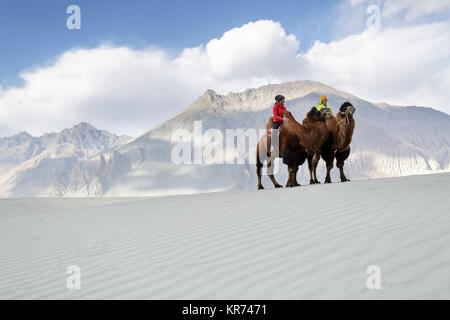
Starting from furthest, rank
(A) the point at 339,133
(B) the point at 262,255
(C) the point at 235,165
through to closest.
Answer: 1. (C) the point at 235,165
2. (A) the point at 339,133
3. (B) the point at 262,255

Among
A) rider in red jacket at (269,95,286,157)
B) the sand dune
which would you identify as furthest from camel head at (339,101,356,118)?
the sand dune

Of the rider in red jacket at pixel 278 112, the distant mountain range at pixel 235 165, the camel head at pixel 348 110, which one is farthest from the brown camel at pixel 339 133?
the distant mountain range at pixel 235 165

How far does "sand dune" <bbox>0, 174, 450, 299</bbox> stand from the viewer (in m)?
2.85

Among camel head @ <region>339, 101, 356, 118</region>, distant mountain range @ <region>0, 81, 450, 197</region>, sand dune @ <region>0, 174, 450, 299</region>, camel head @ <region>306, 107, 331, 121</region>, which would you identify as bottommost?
sand dune @ <region>0, 174, 450, 299</region>

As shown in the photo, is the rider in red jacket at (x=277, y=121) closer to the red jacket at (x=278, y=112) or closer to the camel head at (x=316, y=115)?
the red jacket at (x=278, y=112)

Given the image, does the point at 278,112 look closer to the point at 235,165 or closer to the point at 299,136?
the point at 299,136

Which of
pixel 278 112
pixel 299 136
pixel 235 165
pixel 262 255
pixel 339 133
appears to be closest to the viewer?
pixel 262 255

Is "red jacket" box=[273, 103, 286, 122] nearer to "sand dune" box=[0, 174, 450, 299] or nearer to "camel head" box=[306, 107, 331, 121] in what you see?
"camel head" box=[306, 107, 331, 121]

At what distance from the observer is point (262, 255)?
3.61 m

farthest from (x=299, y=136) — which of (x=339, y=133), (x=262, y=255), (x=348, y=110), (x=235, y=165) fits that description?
(x=235, y=165)

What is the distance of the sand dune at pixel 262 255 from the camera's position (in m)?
2.85
